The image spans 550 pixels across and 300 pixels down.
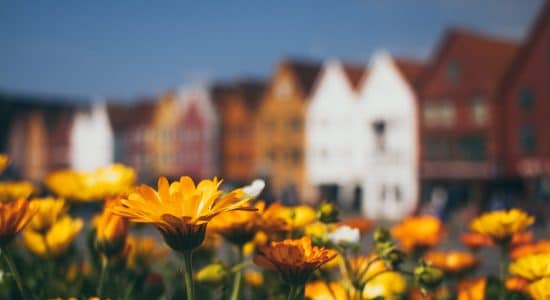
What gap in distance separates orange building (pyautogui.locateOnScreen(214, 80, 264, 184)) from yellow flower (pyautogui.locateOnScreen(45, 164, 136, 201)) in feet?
146

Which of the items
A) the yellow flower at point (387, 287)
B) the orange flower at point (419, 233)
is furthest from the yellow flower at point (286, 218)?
the orange flower at point (419, 233)

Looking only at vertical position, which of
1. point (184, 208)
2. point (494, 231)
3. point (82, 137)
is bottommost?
point (82, 137)

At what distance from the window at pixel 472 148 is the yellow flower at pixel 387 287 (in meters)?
33.5

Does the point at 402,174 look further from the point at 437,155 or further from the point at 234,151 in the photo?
the point at 234,151

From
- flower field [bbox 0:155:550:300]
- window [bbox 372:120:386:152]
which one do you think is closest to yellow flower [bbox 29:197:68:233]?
flower field [bbox 0:155:550:300]

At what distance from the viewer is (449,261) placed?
329cm

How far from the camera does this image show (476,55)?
117ft

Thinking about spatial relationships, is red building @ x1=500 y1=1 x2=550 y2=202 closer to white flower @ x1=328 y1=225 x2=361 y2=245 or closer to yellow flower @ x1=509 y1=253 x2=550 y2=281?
yellow flower @ x1=509 y1=253 x2=550 y2=281

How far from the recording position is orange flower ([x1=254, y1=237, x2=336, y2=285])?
1723 mm

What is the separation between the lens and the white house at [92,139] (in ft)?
209

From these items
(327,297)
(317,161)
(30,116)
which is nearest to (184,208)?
(327,297)

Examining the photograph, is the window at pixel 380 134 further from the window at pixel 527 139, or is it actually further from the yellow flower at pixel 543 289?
the yellow flower at pixel 543 289

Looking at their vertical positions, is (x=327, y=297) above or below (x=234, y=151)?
above

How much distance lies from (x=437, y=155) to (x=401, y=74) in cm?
492
